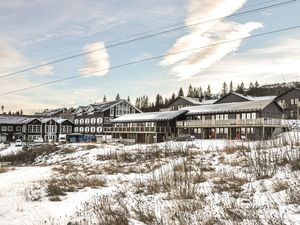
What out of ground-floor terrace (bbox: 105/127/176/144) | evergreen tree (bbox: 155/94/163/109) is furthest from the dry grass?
evergreen tree (bbox: 155/94/163/109)

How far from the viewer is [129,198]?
34.2 feet

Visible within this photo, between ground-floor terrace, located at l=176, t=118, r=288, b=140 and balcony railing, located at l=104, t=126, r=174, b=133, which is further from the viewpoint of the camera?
balcony railing, located at l=104, t=126, r=174, b=133

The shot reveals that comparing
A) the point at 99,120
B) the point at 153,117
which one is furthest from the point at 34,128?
the point at 153,117

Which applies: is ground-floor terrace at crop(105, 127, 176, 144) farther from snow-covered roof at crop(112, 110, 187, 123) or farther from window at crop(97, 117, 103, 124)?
window at crop(97, 117, 103, 124)

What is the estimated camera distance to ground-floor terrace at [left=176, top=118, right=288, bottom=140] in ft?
167

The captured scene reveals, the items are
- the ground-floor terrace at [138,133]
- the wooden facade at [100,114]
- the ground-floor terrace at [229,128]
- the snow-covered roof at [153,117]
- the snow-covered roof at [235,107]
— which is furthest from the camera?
the wooden facade at [100,114]

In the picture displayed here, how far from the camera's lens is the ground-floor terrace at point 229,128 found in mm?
50969

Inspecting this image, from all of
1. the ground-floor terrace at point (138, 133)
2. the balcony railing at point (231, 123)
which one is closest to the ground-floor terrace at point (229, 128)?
the balcony railing at point (231, 123)

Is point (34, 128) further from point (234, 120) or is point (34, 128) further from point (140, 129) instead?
point (234, 120)

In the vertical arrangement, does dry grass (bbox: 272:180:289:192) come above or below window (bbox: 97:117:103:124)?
below

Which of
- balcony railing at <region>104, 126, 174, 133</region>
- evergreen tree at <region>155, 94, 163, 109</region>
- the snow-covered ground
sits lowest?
the snow-covered ground

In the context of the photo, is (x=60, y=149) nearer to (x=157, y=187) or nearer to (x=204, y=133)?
(x=204, y=133)

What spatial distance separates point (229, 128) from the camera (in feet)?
185

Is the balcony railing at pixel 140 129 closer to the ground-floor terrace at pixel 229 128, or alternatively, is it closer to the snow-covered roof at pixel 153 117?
the snow-covered roof at pixel 153 117
